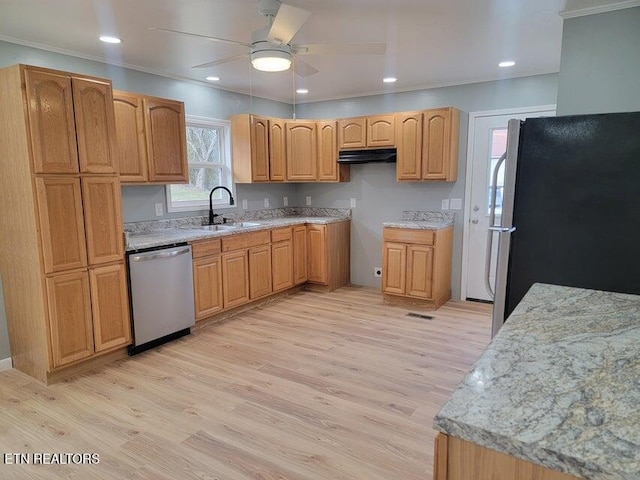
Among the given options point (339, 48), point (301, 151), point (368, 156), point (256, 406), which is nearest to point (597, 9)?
point (339, 48)

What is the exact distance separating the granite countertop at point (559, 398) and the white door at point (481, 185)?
343cm

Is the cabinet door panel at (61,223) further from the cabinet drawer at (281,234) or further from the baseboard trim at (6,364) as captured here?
the cabinet drawer at (281,234)

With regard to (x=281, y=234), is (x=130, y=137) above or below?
above

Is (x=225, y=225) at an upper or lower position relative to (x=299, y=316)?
upper

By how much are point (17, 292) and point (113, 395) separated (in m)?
1.09

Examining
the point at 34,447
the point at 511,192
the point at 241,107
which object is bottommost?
the point at 34,447

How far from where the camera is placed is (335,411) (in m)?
2.60

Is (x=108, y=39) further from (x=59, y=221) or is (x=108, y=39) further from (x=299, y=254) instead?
(x=299, y=254)

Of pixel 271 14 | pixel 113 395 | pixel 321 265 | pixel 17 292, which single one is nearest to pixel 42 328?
pixel 17 292

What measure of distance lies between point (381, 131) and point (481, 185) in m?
1.33

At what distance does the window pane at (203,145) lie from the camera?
4672mm

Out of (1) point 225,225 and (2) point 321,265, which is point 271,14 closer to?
(1) point 225,225

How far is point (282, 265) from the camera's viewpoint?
499 cm

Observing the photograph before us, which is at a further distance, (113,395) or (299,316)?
(299,316)
